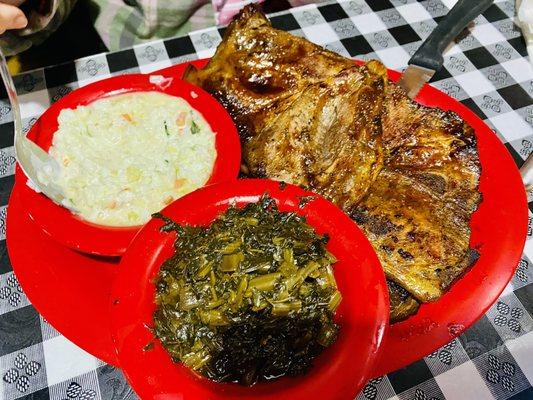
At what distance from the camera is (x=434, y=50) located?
323cm

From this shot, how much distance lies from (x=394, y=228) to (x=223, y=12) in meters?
3.05

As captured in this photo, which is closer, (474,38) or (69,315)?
(69,315)

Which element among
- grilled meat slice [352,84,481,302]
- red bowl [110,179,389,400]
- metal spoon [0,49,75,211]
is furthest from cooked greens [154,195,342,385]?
metal spoon [0,49,75,211]

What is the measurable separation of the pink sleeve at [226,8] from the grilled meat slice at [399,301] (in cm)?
311

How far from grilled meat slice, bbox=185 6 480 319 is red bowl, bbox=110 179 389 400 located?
0.31m

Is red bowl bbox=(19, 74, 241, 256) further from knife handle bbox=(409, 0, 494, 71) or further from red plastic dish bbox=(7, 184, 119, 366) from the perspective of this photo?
knife handle bbox=(409, 0, 494, 71)

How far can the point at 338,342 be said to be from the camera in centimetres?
185

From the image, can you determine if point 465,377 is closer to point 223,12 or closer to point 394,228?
point 394,228

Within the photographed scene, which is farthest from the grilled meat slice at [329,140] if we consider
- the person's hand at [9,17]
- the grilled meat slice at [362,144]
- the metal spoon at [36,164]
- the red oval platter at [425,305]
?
the person's hand at [9,17]

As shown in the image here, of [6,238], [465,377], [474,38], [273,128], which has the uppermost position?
[474,38]

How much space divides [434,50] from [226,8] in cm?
208

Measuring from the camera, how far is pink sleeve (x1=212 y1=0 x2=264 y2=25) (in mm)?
4414

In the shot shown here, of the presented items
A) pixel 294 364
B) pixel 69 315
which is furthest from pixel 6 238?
pixel 294 364

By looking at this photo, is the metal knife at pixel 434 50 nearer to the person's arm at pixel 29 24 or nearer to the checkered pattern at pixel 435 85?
the checkered pattern at pixel 435 85
